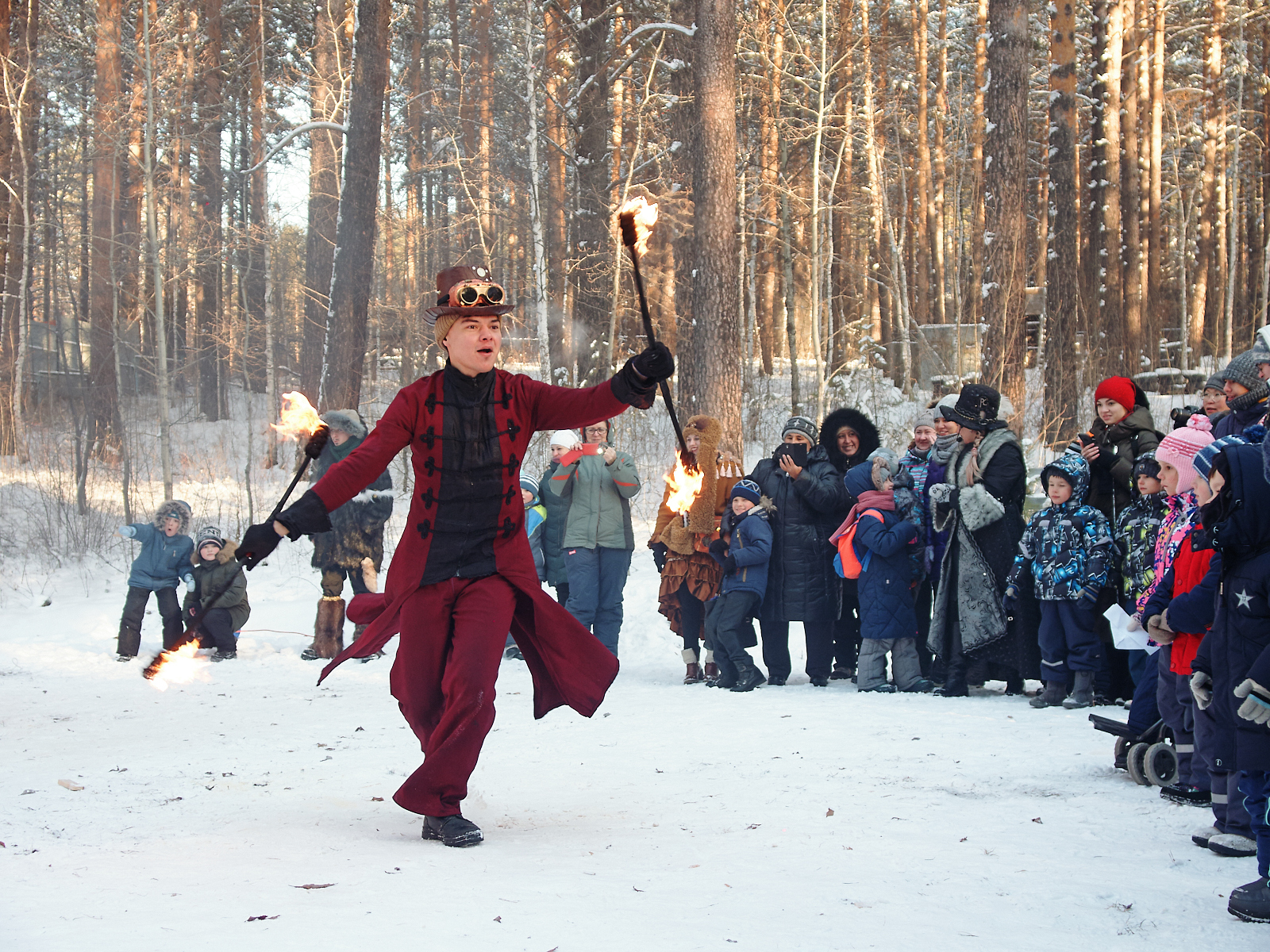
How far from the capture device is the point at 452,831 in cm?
434

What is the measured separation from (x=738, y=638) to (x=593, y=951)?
525 centimetres

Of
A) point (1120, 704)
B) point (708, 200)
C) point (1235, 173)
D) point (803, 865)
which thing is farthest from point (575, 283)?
point (1235, 173)

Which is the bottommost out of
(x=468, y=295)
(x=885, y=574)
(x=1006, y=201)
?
(x=885, y=574)

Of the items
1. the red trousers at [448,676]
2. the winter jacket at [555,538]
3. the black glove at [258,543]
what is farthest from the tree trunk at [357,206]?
the black glove at [258,543]

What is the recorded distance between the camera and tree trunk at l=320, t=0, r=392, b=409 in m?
14.9

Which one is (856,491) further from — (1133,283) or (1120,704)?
(1133,283)

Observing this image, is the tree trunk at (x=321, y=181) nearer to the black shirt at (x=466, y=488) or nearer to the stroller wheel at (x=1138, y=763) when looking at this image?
the black shirt at (x=466, y=488)

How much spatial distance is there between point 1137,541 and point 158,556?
7.46 metres

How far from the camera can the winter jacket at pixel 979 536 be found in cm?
754

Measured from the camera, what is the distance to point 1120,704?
7.13 meters

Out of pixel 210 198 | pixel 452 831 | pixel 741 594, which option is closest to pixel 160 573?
pixel 741 594

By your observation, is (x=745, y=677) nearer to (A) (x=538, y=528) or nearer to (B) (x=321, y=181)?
(A) (x=538, y=528)

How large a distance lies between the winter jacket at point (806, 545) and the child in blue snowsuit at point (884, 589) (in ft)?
0.70

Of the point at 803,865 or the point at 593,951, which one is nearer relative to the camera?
the point at 593,951
